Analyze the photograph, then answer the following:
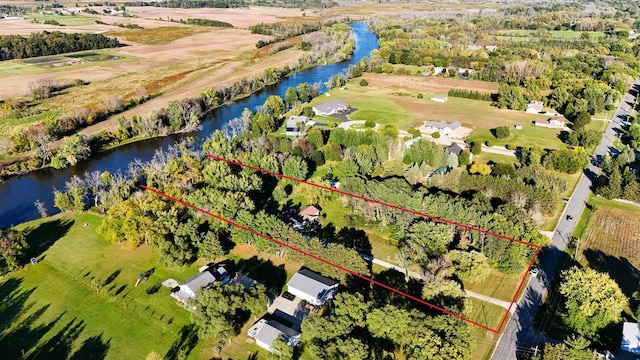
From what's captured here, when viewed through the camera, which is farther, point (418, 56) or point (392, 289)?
point (418, 56)

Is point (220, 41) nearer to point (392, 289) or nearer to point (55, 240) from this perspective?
point (55, 240)

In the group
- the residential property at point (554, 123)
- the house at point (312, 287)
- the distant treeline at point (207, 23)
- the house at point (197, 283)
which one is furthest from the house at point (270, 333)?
the distant treeline at point (207, 23)

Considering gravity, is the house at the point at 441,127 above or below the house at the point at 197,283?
above

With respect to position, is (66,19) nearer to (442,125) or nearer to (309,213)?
(442,125)

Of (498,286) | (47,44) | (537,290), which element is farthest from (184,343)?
(47,44)

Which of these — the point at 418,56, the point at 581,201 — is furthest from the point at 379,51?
the point at 581,201

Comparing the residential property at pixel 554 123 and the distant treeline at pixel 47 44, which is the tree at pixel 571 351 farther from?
the distant treeline at pixel 47 44

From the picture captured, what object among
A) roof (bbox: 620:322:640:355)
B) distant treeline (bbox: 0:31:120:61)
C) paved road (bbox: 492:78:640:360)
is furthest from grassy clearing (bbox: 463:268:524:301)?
distant treeline (bbox: 0:31:120:61)
